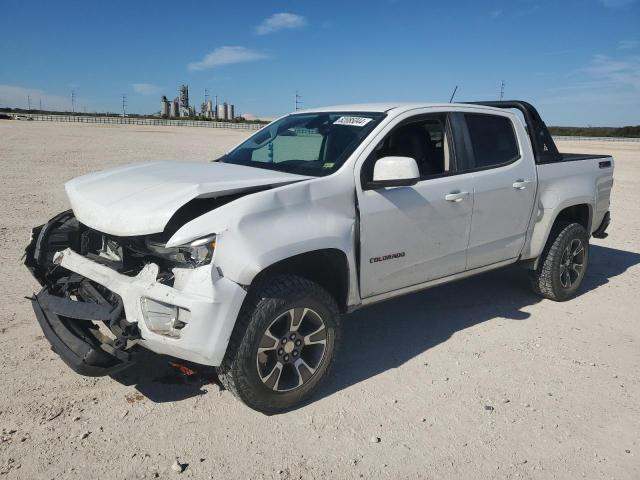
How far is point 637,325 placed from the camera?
4.96 metres

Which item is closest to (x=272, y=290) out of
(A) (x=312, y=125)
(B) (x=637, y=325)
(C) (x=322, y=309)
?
(C) (x=322, y=309)

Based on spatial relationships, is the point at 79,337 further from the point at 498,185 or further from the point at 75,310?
the point at 498,185

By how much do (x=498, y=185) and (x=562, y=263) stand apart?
1527 millimetres

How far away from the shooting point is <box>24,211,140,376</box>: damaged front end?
2945mm

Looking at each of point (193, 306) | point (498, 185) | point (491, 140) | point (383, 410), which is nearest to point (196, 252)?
point (193, 306)

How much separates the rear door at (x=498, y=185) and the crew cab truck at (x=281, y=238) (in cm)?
2

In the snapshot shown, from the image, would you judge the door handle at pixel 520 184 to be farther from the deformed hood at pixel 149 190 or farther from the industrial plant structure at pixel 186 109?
the industrial plant structure at pixel 186 109

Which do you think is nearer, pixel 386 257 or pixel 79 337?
pixel 79 337

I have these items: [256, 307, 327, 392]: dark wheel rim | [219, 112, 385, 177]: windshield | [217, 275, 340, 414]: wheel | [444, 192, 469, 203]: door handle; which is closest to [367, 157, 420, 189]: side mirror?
[219, 112, 385, 177]: windshield

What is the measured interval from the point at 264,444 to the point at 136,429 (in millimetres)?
742

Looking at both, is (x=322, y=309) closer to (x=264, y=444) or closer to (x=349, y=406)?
(x=349, y=406)

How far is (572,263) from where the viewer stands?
5621mm

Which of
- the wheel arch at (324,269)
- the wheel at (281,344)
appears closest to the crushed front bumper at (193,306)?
the wheel at (281,344)

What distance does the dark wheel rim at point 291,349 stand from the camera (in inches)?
126
